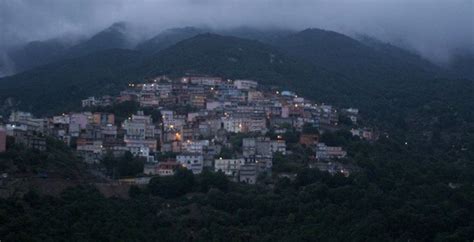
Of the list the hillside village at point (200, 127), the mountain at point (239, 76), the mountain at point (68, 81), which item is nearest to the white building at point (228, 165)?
the hillside village at point (200, 127)

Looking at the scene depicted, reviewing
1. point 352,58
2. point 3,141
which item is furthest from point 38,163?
point 352,58

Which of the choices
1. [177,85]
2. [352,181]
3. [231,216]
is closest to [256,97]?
[177,85]

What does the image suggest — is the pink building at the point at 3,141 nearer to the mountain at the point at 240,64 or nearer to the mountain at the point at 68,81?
the mountain at the point at 68,81

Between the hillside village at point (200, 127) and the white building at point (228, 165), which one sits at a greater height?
the hillside village at point (200, 127)

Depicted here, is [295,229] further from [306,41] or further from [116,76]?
[306,41]

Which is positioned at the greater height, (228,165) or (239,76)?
(239,76)

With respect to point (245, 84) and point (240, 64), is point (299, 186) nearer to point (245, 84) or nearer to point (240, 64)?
point (245, 84)
